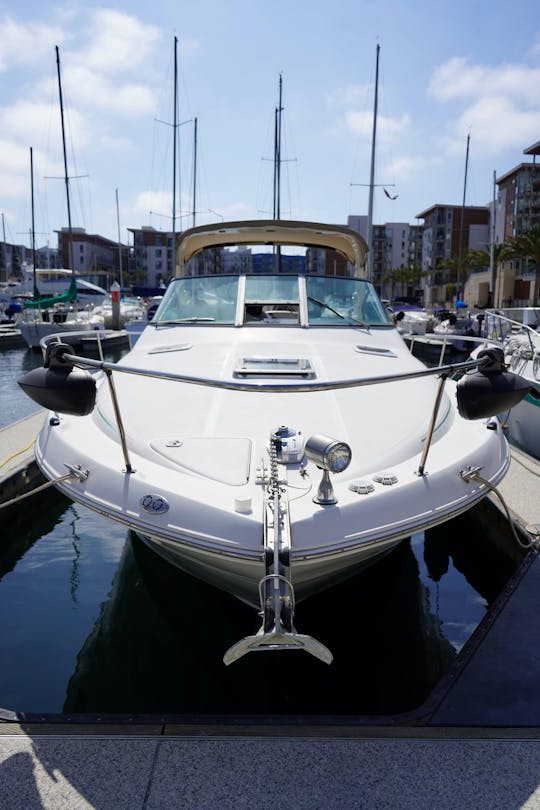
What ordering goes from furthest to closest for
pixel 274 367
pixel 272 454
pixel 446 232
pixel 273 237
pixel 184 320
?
pixel 446 232, pixel 273 237, pixel 184 320, pixel 274 367, pixel 272 454

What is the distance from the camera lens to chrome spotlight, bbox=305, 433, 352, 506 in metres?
2.79

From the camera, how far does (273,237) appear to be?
716 cm

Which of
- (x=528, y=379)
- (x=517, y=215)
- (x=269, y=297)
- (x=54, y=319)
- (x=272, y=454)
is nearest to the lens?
(x=272, y=454)

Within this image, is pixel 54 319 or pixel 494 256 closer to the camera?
pixel 54 319

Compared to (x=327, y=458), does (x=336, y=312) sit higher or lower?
higher

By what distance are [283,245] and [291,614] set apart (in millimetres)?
5548

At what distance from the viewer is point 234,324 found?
18.3ft

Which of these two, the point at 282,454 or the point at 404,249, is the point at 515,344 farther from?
the point at 404,249

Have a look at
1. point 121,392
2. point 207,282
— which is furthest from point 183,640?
point 207,282

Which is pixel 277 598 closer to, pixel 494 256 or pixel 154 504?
pixel 154 504

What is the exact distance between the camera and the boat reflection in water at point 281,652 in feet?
11.9

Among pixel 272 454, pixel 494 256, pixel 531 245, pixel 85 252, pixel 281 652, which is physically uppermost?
pixel 85 252

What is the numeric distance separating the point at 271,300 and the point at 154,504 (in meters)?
3.26

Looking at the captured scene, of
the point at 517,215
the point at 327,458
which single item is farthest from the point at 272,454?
the point at 517,215
